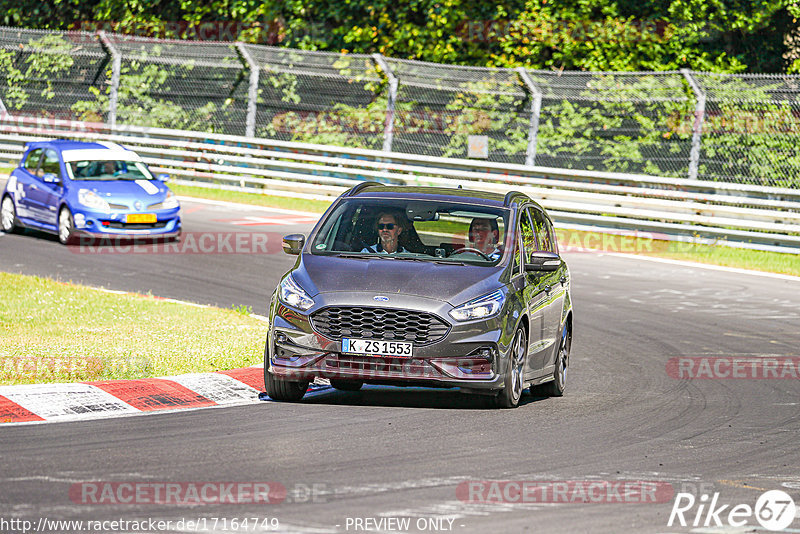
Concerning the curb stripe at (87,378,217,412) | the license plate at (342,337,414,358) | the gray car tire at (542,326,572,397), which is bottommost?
the gray car tire at (542,326,572,397)

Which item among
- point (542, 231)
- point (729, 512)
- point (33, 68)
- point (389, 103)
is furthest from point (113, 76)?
point (729, 512)

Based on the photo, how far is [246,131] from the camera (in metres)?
29.5

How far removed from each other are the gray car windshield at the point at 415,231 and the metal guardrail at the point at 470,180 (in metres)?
12.4

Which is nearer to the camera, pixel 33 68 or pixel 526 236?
pixel 526 236

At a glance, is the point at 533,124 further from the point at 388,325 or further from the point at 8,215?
the point at 388,325

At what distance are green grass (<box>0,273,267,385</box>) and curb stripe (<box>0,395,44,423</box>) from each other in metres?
1.02

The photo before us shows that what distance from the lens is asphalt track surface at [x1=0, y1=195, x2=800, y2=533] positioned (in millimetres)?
6559

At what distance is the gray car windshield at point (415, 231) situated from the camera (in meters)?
10.5

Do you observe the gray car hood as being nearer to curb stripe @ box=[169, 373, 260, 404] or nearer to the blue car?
curb stripe @ box=[169, 373, 260, 404]

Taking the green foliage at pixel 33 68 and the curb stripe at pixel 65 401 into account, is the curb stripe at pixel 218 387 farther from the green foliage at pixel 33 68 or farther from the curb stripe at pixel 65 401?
the green foliage at pixel 33 68

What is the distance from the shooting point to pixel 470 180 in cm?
2594

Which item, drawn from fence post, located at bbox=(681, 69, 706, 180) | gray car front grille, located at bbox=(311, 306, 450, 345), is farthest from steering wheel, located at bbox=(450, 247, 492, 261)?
fence post, located at bbox=(681, 69, 706, 180)

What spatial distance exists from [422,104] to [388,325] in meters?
18.2

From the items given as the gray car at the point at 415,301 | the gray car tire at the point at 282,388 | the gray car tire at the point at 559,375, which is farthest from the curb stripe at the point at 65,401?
the gray car tire at the point at 559,375
